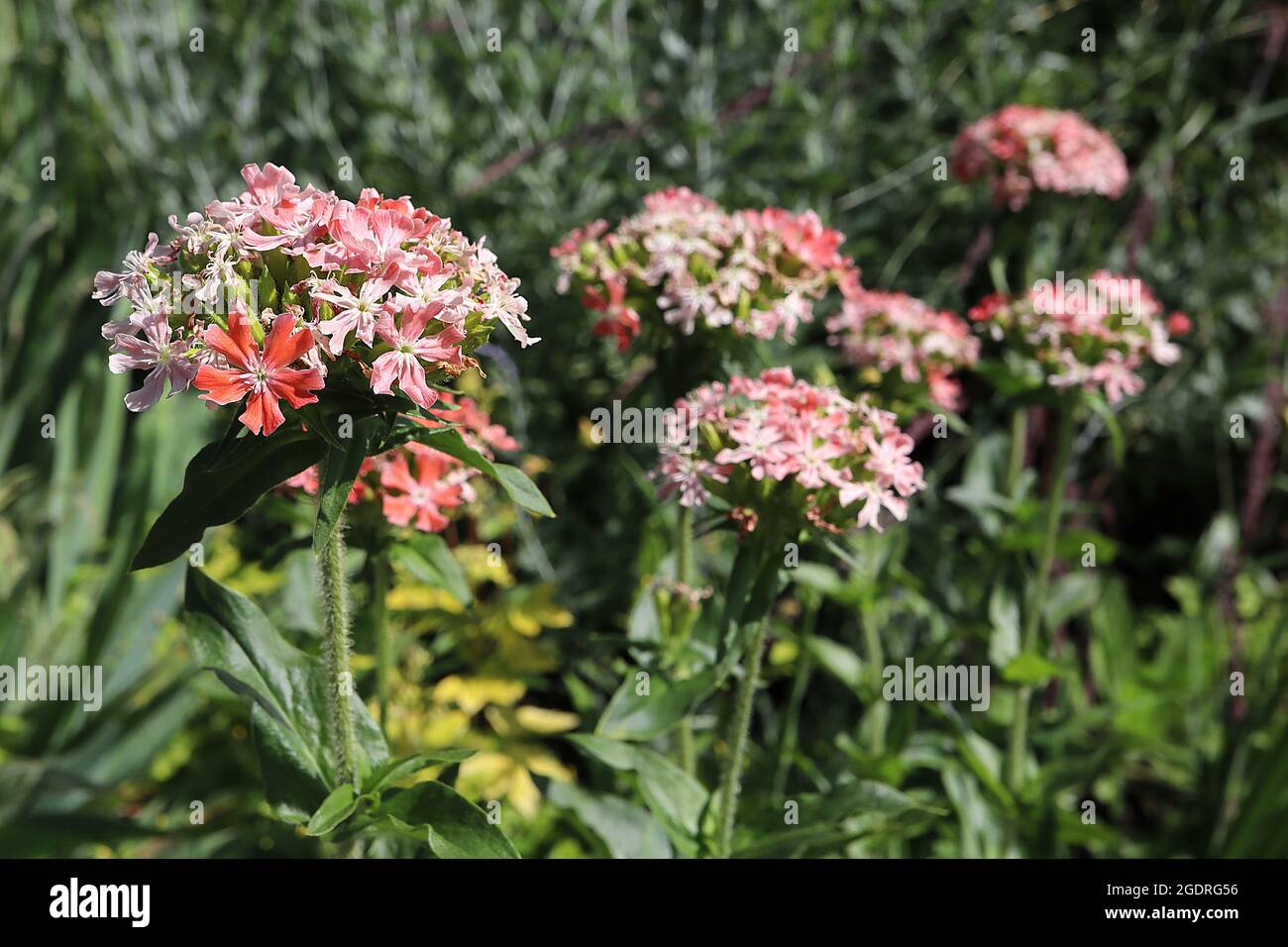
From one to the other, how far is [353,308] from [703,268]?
66 cm

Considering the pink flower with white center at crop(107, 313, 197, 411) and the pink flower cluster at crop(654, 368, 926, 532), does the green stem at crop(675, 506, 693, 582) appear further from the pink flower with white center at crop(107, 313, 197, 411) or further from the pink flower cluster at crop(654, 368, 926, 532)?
the pink flower with white center at crop(107, 313, 197, 411)

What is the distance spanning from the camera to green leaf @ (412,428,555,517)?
1020 mm

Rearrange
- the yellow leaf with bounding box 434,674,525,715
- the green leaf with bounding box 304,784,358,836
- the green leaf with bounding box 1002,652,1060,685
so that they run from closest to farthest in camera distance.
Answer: the green leaf with bounding box 304,784,358,836 → the green leaf with bounding box 1002,652,1060,685 → the yellow leaf with bounding box 434,674,525,715

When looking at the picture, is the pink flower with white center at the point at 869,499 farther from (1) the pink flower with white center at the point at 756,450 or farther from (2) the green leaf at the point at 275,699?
(2) the green leaf at the point at 275,699

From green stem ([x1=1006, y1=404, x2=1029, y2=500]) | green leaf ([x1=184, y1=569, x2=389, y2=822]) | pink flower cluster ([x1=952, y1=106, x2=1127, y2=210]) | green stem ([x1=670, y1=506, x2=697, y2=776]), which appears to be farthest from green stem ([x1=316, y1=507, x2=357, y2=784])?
pink flower cluster ([x1=952, y1=106, x2=1127, y2=210])

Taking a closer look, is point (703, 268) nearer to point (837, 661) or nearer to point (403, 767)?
point (403, 767)

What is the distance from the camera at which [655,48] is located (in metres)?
2.93

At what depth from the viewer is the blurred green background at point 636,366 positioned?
2191 mm

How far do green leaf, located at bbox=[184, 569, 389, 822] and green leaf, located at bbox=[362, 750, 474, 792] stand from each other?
51 mm

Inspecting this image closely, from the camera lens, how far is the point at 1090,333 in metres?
1.82

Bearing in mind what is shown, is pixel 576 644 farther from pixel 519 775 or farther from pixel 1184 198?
pixel 1184 198

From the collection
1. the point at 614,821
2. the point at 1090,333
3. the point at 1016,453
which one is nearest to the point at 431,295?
the point at 614,821

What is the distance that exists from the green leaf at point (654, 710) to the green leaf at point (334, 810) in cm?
33

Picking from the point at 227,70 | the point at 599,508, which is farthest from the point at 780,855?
the point at 227,70
